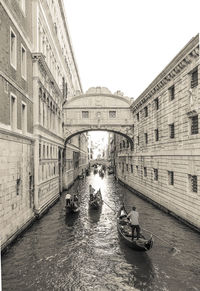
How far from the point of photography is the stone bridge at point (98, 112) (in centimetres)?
3172

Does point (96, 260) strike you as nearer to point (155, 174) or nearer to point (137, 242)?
point (137, 242)

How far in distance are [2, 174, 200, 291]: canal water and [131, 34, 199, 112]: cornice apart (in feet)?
33.9

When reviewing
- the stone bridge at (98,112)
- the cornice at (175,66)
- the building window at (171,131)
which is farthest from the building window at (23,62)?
the stone bridge at (98,112)

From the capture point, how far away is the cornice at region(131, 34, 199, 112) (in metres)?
14.7

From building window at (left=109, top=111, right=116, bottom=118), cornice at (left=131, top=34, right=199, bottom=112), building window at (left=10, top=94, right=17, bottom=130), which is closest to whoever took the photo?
building window at (left=10, top=94, right=17, bottom=130)

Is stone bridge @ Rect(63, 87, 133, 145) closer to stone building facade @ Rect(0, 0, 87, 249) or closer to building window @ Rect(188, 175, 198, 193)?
stone building facade @ Rect(0, 0, 87, 249)

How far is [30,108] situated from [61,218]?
Answer: 329 inches

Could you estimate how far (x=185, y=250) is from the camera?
12.1 meters

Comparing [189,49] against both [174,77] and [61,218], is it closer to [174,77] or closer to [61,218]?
[174,77]

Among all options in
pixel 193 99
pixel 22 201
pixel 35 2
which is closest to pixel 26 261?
pixel 22 201

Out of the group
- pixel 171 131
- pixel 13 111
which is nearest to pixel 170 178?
pixel 171 131

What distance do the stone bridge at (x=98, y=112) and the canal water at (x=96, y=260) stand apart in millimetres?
16924

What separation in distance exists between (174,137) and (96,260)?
35.3 feet

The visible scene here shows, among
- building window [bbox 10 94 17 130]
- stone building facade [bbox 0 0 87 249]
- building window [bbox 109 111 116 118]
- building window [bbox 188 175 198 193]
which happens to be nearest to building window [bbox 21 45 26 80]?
stone building facade [bbox 0 0 87 249]
